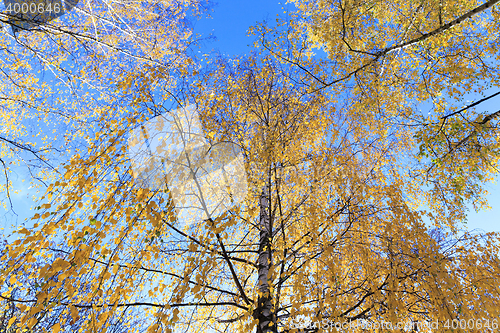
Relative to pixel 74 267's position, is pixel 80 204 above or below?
above

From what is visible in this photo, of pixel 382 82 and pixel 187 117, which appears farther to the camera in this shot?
pixel 382 82

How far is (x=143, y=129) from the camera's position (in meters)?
3.08

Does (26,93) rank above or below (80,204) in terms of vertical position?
above

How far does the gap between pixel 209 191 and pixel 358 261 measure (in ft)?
10.1

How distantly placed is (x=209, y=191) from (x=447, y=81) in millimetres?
5696

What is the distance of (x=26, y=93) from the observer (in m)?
5.84

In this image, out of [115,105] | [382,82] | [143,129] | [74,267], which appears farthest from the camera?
[382,82]

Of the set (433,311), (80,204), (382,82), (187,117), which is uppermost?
(382,82)

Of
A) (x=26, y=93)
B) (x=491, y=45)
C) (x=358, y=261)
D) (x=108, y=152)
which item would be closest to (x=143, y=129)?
(x=108, y=152)

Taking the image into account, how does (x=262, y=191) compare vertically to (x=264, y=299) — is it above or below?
above

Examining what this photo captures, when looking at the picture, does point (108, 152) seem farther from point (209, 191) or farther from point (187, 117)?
point (209, 191)

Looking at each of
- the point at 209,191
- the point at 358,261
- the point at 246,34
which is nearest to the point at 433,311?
the point at 358,261

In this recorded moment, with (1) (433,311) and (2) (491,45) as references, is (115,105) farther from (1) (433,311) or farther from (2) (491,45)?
(2) (491,45)

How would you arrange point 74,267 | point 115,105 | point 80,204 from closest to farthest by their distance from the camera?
point 74,267 < point 80,204 < point 115,105
